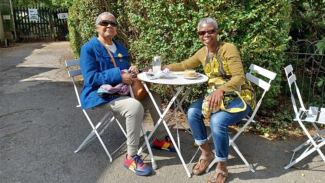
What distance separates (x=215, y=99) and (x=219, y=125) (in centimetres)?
26

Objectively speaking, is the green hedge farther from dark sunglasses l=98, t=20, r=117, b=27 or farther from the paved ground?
dark sunglasses l=98, t=20, r=117, b=27

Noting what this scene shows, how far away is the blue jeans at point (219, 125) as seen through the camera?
2.62 metres

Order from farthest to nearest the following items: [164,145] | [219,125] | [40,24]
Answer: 1. [40,24]
2. [164,145]
3. [219,125]

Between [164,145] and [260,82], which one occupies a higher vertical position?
[260,82]

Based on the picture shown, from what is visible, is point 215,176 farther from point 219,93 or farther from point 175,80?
point 175,80

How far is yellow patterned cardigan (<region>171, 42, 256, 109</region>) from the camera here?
2.71 m

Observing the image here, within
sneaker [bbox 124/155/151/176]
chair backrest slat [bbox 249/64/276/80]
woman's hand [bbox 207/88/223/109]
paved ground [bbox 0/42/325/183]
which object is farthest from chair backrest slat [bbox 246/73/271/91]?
sneaker [bbox 124/155/151/176]

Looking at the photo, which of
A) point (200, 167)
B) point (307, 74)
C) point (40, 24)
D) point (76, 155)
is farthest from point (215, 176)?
point (40, 24)

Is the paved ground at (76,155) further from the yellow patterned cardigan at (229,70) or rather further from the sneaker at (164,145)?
the yellow patterned cardigan at (229,70)

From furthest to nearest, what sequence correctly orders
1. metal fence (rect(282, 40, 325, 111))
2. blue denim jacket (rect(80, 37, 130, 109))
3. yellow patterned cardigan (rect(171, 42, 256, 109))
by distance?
metal fence (rect(282, 40, 325, 111))
blue denim jacket (rect(80, 37, 130, 109))
yellow patterned cardigan (rect(171, 42, 256, 109))

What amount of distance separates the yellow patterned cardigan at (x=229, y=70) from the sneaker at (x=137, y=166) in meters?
1.19

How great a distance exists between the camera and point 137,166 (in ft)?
9.69

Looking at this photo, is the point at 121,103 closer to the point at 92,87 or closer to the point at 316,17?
the point at 92,87

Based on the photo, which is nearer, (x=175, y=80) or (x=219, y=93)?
(x=219, y=93)
